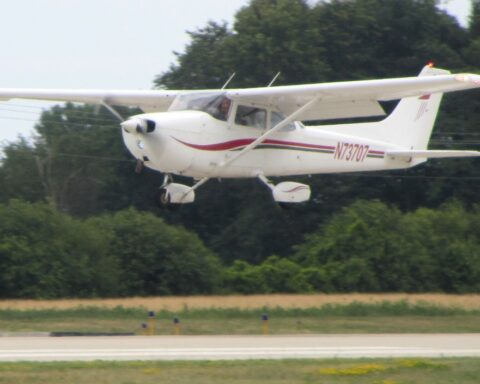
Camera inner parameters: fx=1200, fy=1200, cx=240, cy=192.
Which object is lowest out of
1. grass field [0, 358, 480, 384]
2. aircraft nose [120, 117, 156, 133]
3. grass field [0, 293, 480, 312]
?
grass field [0, 293, 480, 312]

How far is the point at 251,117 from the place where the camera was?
22281 millimetres

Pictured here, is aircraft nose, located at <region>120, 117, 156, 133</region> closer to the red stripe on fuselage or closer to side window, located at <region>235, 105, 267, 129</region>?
the red stripe on fuselage

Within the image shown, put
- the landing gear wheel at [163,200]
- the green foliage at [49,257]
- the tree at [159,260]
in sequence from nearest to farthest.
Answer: the landing gear wheel at [163,200] → the green foliage at [49,257] → the tree at [159,260]

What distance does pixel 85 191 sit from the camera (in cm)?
5078

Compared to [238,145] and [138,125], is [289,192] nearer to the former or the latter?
[238,145]

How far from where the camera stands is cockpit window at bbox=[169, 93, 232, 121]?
21453mm

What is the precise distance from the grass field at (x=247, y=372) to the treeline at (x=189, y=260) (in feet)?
53.0

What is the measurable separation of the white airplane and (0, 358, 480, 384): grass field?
6121mm

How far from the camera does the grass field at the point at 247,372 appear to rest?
44.4ft

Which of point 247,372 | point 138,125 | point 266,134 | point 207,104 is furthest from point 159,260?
point 247,372

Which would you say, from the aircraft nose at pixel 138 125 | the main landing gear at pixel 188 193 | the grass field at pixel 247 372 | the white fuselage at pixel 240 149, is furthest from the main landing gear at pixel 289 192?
the grass field at pixel 247 372

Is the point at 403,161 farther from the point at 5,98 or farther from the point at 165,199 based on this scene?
the point at 5,98

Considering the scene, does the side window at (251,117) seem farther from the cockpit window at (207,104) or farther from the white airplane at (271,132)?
the cockpit window at (207,104)

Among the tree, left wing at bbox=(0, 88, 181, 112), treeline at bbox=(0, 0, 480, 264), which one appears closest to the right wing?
left wing at bbox=(0, 88, 181, 112)
